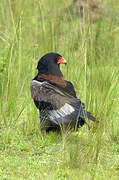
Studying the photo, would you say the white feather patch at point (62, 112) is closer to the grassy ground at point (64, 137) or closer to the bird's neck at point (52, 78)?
the grassy ground at point (64, 137)

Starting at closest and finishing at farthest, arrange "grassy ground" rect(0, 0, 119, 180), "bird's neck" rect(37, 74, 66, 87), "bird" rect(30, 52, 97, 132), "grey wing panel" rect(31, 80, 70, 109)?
1. "grassy ground" rect(0, 0, 119, 180)
2. "bird" rect(30, 52, 97, 132)
3. "grey wing panel" rect(31, 80, 70, 109)
4. "bird's neck" rect(37, 74, 66, 87)

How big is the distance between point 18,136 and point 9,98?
0.56 meters

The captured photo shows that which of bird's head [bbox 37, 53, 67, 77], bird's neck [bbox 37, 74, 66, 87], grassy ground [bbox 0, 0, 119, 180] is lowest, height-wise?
grassy ground [bbox 0, 0, 119, 180]

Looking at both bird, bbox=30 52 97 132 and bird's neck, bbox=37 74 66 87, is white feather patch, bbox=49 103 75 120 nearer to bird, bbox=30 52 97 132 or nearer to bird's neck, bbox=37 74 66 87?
bird, bbox=30 52 97 132

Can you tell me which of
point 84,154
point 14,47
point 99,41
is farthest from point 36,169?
point 99,41

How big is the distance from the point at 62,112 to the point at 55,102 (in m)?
0.14

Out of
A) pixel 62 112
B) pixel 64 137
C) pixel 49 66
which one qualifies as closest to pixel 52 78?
pixel 49 66

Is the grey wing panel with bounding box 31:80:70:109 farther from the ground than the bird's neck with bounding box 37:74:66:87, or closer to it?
closer to it

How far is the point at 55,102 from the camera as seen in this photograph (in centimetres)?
448

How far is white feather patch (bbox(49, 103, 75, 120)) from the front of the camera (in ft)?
14.4

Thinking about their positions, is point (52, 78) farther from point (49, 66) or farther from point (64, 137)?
point (64, 137)

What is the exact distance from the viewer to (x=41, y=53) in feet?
20.1

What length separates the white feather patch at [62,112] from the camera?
→ 4375 millimetres

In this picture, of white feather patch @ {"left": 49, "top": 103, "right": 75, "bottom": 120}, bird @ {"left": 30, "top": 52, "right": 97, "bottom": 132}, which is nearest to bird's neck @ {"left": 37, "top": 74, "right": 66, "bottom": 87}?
bird @ {"left": 30, "top": 52, "right": 97, "bottom": 132}
